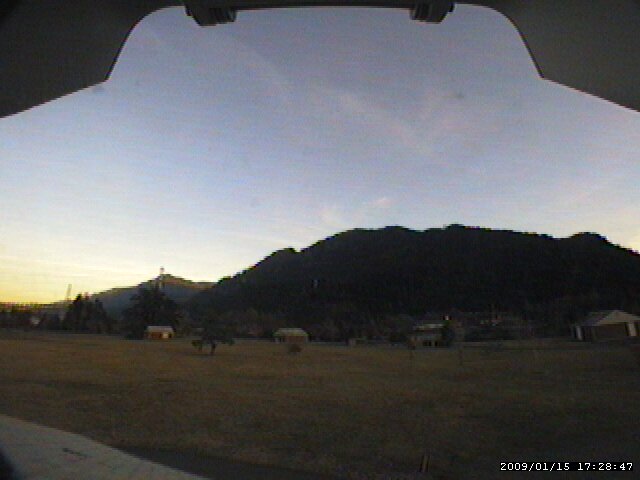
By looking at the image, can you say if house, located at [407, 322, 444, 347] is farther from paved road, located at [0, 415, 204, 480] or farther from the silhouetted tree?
the silhouetted tree

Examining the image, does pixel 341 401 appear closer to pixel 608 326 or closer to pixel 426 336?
pixel 426 336

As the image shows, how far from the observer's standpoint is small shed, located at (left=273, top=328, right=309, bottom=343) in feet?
42.6

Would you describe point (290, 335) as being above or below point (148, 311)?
below

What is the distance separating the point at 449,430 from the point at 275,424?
366 centimetres

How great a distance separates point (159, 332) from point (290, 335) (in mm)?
5535

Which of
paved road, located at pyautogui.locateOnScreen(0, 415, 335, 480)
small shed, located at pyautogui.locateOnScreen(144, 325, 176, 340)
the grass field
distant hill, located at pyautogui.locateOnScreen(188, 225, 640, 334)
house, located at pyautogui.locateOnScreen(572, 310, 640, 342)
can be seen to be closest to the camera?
paved road, located at pyautogui.locateOnScreen(0, 415, 335, 480)

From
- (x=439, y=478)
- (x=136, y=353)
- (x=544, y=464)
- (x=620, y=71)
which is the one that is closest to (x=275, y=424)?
(x=439, y=478)

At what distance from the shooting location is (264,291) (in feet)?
49.9

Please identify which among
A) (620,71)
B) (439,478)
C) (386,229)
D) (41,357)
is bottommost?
(439,478)

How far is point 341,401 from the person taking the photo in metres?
8.38

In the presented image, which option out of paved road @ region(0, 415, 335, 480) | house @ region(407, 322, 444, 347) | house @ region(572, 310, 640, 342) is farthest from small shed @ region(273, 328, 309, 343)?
house @ region(572, 310, 640, 342)

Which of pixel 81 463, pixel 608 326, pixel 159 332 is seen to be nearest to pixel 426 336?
pixel 608 326

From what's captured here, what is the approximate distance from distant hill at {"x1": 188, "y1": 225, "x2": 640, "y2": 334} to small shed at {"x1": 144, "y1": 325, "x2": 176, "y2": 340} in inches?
49.6

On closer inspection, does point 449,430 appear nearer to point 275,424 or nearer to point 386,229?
point 275,424
